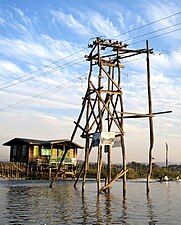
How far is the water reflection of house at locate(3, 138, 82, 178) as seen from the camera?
6631 centimetres

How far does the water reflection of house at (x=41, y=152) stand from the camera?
6631cm

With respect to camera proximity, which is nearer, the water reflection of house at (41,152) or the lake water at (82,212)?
the lake water at (82,212)

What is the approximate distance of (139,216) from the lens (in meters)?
24.6

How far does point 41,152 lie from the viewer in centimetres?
6794

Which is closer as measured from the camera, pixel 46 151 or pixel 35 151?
pixel 35 151

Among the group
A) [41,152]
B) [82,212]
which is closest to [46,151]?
[41,152]

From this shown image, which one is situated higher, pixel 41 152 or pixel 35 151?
pixel 35 151

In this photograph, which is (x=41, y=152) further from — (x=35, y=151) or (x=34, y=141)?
(x=34, y=141)

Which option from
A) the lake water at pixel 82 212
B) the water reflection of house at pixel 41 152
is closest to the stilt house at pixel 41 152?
the water reflection of house at pixel 41 152

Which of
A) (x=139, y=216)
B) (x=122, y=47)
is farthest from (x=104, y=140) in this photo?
(x=139, y=216)

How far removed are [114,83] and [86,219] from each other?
52.6 feet

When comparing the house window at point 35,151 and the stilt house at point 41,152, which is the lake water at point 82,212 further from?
the house window at point 35,151

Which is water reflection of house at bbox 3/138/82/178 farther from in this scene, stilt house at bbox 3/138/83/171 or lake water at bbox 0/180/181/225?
lake water at bbox 0/180/181/225

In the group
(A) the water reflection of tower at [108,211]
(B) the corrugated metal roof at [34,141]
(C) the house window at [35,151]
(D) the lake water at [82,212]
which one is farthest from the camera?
(C) the house window at [35,151]
